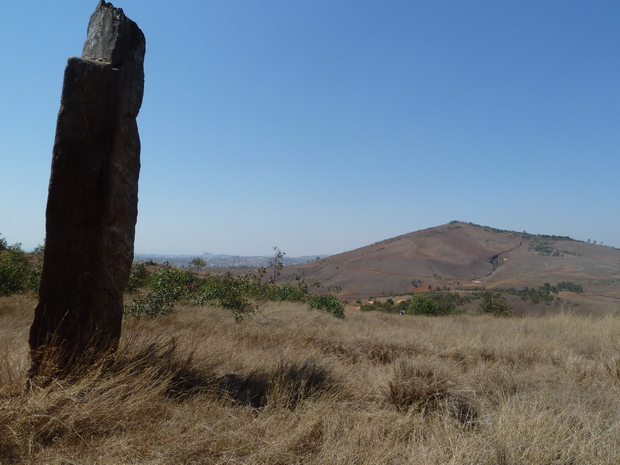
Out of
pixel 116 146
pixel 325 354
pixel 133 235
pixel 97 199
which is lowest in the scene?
pixel 325 354

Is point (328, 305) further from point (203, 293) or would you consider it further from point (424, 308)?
point (424, 308)

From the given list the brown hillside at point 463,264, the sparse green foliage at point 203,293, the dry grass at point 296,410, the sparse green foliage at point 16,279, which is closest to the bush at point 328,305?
the sparse green foliage at point 203,293

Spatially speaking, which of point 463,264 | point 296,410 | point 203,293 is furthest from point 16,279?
point 463,264

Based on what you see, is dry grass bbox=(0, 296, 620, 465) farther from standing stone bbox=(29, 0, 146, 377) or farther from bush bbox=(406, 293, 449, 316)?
bush bbox=(406, 293, 449, 316)

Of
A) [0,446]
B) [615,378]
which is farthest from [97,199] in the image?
[615,378]

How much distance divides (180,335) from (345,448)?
13.2 ft

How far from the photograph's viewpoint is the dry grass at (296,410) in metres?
2.41

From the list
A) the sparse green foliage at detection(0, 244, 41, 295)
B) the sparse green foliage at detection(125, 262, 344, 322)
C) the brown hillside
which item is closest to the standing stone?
the sparse green foliage at detection(125, 262, 344, 322)

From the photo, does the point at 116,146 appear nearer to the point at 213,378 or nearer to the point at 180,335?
the point at 213,378

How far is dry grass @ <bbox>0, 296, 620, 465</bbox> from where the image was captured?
2414 mm

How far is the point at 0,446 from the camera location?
2.19m

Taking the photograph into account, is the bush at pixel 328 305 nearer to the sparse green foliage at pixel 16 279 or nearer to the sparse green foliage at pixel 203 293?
the sparse green foliage at pixel 203 293

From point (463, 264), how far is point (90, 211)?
84.1 meters

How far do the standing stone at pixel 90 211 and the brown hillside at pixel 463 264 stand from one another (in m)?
42.6
